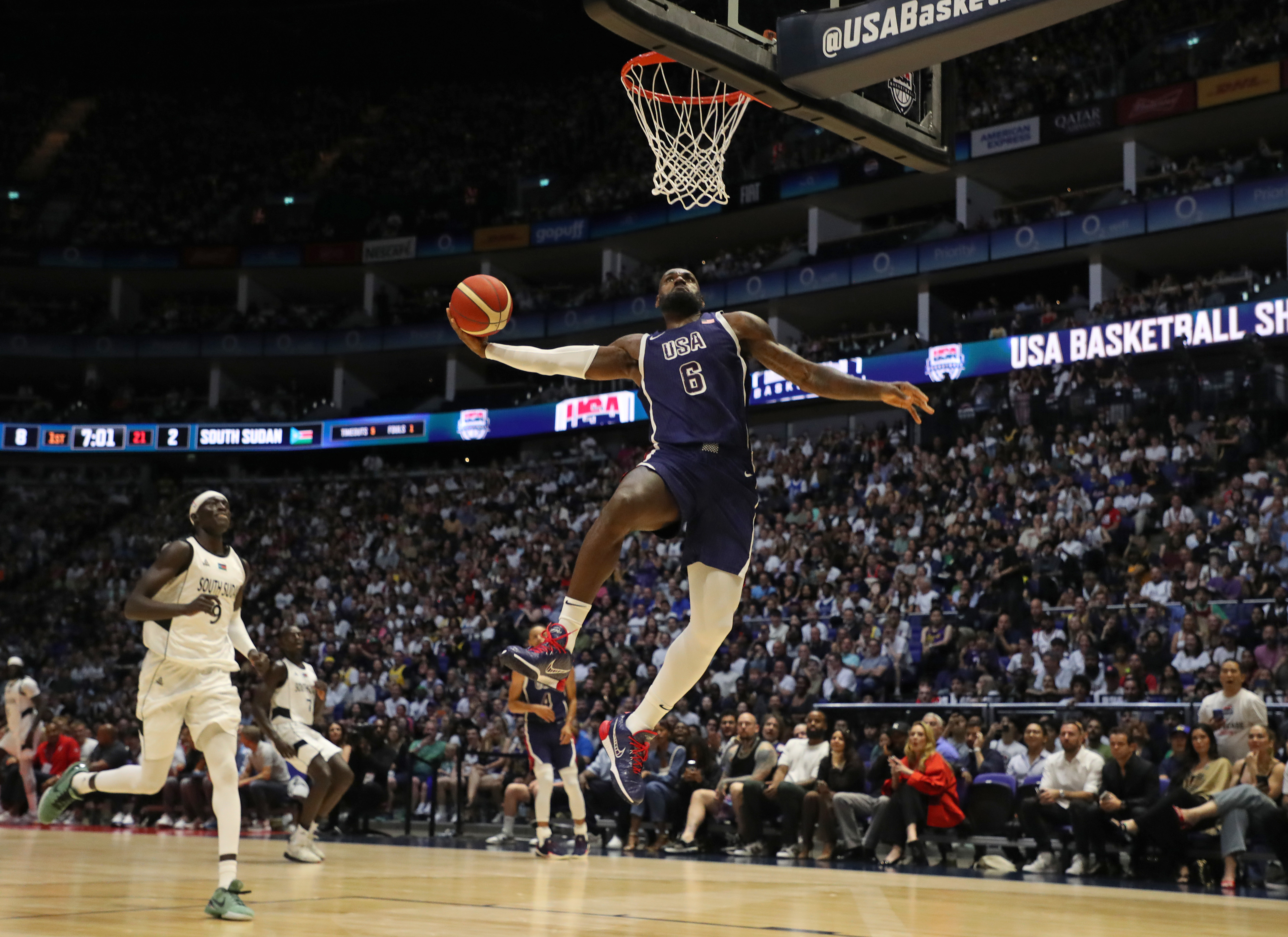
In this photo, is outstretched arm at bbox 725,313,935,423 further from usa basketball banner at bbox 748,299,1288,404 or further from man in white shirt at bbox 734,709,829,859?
usa basketball banner at bbox 748,299,1288,404

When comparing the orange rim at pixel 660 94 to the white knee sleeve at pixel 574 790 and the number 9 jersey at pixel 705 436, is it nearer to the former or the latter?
the number 9 jersey at pixel 705 436

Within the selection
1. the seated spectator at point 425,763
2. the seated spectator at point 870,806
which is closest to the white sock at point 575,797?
the seated spectator at point 870,806

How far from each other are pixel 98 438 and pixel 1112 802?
111 feet

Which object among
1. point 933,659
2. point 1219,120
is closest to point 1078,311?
point 1219,120

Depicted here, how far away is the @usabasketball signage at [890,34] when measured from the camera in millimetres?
6645

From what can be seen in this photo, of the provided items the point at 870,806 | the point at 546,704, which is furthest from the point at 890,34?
the point at 870,806

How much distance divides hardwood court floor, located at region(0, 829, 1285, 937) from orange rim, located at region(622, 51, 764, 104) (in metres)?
5.35

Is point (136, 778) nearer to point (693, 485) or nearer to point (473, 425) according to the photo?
point (693, 485)

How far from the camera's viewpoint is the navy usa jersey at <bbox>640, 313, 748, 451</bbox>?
5.86 m

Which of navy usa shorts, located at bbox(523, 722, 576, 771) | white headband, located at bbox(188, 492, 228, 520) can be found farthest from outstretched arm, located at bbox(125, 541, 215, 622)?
navy usa shorts, located at bbox(523, 722, 576, 771)

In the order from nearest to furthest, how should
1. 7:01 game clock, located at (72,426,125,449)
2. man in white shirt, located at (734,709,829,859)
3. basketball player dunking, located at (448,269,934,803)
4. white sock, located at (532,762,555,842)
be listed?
basketball player dunking, located at (448,269,934,803), white sock, located at (532,762,555,842), man in white shirt, located at (734,709,829,859), 7:01 game clock, located at (72,426,125,449)

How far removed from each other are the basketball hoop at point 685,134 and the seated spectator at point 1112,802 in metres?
6.19

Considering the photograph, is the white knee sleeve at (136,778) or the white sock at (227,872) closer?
the white sock at (227,872)

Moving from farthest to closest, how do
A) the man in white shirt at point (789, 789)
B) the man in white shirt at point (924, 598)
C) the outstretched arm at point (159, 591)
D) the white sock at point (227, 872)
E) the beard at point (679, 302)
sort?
the man in white shirt at point (924, 598) < the man in white shirt at point (789, 789) < the outstretched arm at point (159, 591) < the white sock at point (227, 872) < the beard at point (679, 302)
